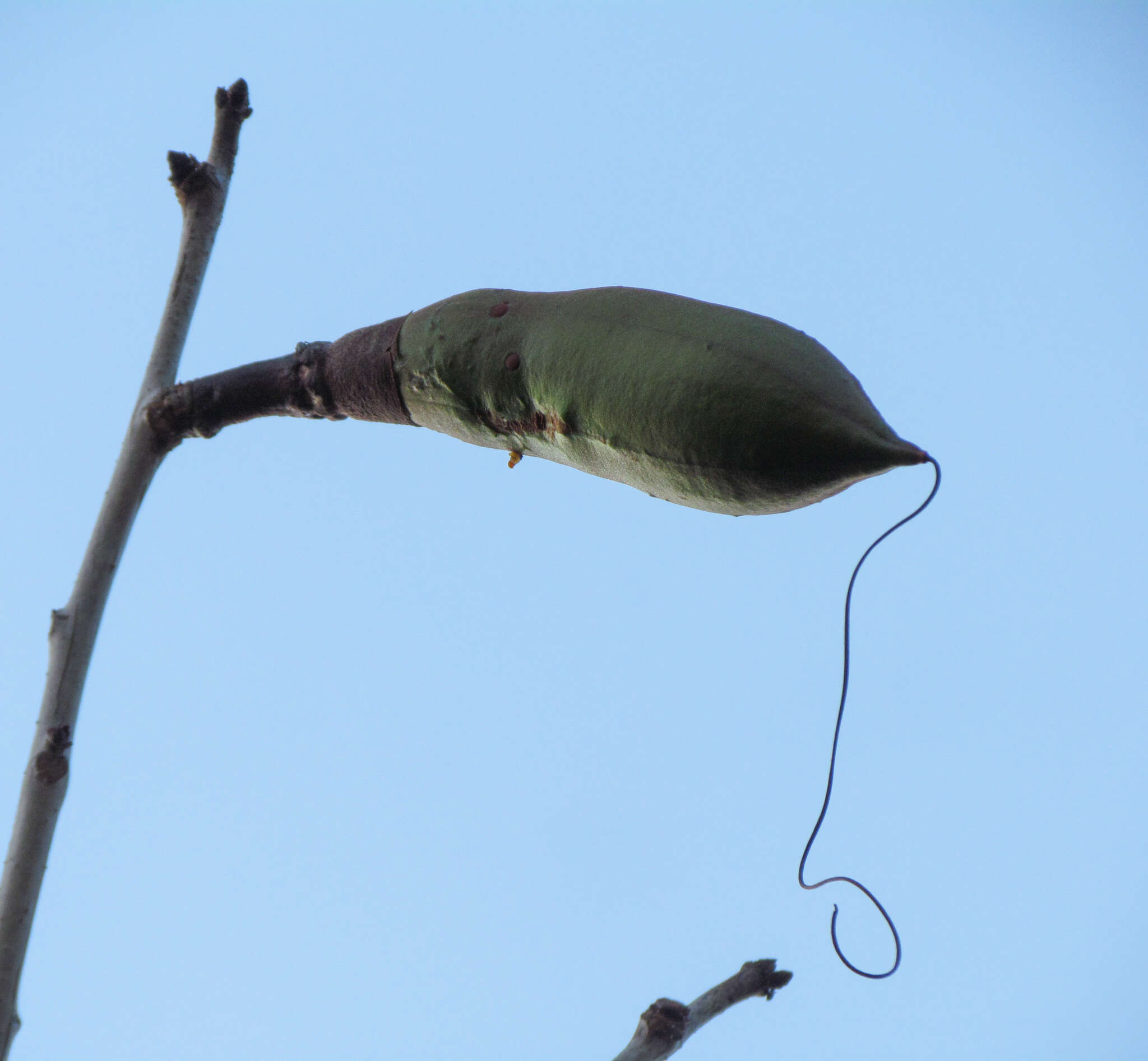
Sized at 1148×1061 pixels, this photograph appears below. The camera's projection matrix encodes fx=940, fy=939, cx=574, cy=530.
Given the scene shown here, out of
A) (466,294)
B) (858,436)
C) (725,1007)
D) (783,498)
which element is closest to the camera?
(858,436)

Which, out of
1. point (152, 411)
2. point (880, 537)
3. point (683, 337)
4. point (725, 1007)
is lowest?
point (725, 1007)

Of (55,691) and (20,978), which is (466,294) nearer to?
(55,691)

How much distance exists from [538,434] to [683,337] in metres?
0.33

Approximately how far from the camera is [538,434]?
1.53 meters

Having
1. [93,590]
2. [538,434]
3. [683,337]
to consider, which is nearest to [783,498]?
[683,337]

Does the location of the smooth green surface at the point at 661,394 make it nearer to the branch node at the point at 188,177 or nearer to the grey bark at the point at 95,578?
the grey bark at the point at 95,578

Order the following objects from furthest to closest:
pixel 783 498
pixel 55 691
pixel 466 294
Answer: pixel 466 294
pixel 55 691
pixel 783 498

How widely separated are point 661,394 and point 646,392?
0.09ft

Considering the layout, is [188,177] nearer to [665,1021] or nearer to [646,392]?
[646,392]

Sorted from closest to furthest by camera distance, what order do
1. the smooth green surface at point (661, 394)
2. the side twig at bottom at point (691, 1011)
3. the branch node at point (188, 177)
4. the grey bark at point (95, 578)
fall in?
1. the smooth green surface at point (661, 394)
2. the grey bark at point (95, 578)
3. the side twig at bottom at point (691, 1011)
4. the branch node at point (188, 177)

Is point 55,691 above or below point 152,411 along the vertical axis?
below

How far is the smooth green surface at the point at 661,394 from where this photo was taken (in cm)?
124

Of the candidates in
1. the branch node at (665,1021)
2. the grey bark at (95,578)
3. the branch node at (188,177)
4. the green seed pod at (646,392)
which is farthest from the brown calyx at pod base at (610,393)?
the branch node at (665,1021)

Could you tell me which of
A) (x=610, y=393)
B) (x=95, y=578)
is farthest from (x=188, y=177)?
(x=610, y=393)
